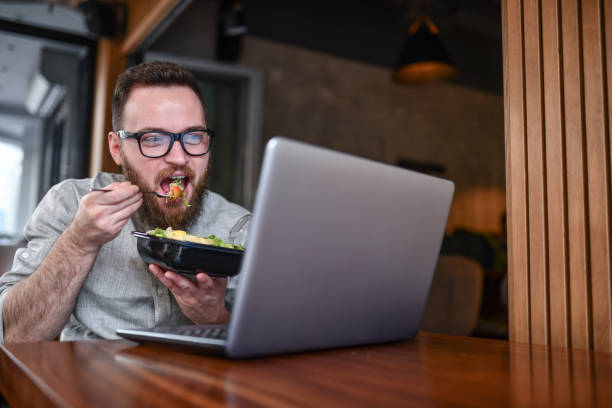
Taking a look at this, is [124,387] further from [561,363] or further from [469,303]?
[469,303]

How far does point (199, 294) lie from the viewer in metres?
0.94

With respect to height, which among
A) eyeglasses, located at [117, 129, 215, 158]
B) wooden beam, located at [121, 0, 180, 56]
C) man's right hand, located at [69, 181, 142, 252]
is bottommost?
man's right hand, located at [69, 181, 142, 252]

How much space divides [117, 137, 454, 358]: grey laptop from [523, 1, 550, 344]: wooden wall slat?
0.25 m

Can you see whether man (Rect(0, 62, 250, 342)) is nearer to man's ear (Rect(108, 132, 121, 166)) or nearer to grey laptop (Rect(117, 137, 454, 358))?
man's ear (Rect(108, 132, 121, 166))

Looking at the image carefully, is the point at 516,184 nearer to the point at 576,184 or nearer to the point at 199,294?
the point at 576,184

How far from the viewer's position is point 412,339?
887 millimetres

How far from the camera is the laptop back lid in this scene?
57 centimetres

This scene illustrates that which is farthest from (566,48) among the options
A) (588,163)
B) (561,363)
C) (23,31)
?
(23,31)

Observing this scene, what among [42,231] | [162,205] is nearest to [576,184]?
[162,205]

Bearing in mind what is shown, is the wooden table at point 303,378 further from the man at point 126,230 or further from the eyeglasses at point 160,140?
the eyeglasses at point 160,140

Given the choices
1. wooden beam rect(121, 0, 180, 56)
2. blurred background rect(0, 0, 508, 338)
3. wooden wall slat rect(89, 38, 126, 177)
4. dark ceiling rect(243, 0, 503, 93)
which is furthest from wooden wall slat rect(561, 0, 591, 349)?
dark ceiling rect(243, 0, 503, 93)

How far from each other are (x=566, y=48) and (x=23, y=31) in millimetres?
3325

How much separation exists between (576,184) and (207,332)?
2.23ft

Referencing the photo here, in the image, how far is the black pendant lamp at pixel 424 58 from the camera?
3.73 m
